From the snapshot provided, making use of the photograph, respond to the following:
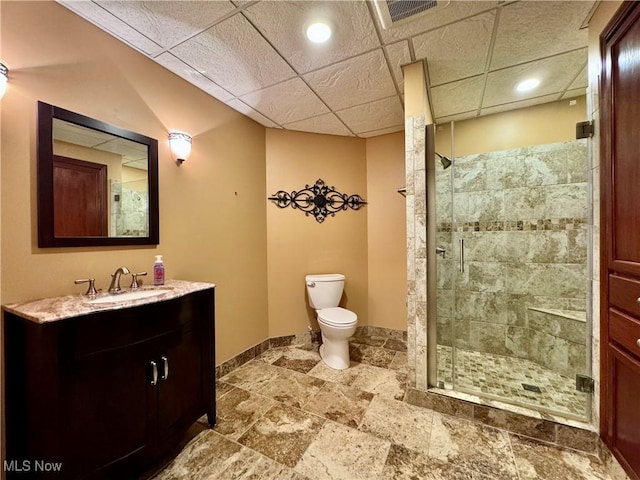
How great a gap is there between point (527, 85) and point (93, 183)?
3107mm

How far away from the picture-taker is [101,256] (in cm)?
143

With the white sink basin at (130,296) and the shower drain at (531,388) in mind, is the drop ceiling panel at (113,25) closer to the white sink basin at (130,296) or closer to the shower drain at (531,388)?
the white sink basin at (130,296)

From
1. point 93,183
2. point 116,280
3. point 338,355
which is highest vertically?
point 93,183

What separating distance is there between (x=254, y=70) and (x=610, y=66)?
1996 mm

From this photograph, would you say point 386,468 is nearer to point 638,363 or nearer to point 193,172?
point 638,363

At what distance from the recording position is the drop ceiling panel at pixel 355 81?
5.51 feet

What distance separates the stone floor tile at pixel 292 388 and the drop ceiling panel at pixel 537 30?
2.65 m

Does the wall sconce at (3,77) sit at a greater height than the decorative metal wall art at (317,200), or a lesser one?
greater

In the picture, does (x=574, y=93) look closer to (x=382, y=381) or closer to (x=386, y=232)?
(x=386, y=232)

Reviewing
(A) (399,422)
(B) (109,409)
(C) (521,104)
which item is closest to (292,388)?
(A) (399,422)

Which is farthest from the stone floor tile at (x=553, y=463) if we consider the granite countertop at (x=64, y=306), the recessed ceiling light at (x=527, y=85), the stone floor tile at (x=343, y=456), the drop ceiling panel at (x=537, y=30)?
the recessed ceiling light at (x=527, y=85)

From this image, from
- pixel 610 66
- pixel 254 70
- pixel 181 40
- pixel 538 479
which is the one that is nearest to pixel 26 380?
pixel 181 40

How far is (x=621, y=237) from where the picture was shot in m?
1.16

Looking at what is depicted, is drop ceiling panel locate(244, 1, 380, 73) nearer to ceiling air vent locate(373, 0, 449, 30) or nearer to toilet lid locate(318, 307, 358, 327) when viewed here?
ceiling air vent locate(373, 0, 449, 30)
